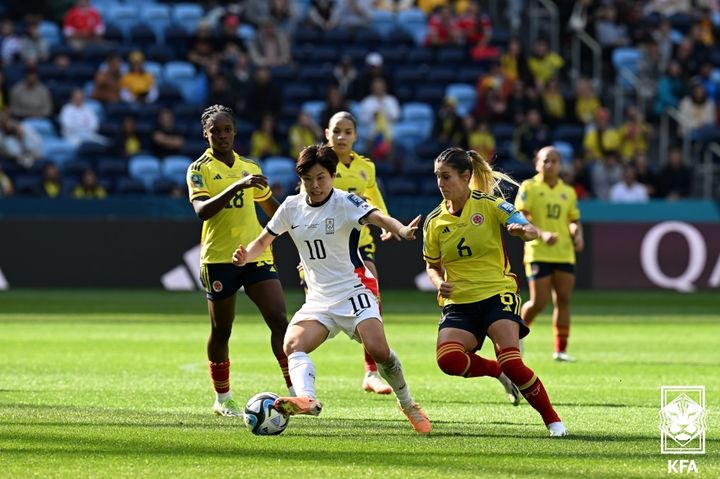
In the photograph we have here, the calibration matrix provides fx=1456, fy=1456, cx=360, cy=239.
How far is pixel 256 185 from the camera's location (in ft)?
32.0

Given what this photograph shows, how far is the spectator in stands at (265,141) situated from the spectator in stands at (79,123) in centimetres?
284

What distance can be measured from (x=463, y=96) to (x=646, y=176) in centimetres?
420

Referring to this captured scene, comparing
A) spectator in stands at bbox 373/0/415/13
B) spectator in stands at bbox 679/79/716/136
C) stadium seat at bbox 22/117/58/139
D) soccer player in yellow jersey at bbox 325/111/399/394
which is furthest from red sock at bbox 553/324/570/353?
spectator in stands at bbox 373/0/415/13

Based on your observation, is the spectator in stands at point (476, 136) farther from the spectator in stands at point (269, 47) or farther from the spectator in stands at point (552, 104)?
the spectator in stands at point (269, 47)

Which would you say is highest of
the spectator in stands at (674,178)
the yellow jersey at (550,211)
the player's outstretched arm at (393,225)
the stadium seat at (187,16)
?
the player's outstretched arm at (393,225)

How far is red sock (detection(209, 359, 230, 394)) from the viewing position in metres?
11.1

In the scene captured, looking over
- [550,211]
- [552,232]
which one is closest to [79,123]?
[550,211]

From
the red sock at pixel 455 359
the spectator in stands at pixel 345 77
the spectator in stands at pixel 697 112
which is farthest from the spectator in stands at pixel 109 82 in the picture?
the red sock at pixel 455 359

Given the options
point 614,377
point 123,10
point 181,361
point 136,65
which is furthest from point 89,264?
point 614,377

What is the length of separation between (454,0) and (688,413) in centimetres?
2283

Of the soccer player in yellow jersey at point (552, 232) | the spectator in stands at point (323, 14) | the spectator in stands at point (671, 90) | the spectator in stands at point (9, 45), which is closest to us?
the soccer player in yellow jersey at point (552, 232)

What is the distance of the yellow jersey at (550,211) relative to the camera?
625 inches

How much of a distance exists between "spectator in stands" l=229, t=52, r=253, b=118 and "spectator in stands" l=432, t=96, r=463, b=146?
12.2 feet

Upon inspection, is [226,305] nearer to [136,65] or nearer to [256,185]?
[256,185]
